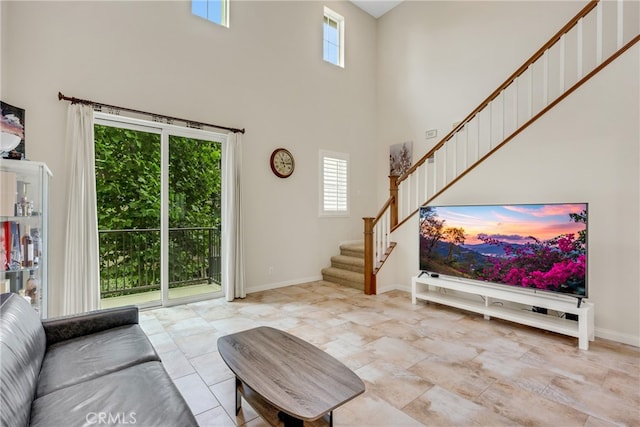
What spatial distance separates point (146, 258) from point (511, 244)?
15.0 feet

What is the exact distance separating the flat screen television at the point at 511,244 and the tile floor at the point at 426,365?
23.1 inches

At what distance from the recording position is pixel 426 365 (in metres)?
2.57

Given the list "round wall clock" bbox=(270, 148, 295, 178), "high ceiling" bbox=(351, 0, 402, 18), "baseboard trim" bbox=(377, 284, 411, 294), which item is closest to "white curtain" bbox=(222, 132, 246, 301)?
"round wall clock" bbox=(270, 148, 295, 178)

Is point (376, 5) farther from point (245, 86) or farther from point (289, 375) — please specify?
point (289, 375)

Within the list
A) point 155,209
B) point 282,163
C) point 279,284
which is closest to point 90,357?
point 155,209

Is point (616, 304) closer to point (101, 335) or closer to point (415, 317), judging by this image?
point (415, 317)

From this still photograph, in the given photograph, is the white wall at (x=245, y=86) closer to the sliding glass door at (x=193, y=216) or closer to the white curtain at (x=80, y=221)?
the white curtain at (x=80, y=221)

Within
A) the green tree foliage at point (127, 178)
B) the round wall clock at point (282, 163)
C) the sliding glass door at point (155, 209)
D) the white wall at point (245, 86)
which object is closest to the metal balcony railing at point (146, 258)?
the sliding glass door at point (155, 209)

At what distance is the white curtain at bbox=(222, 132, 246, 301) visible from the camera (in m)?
4.41

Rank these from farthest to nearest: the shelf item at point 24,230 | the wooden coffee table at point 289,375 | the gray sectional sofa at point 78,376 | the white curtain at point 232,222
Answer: the white curtain at point 232,222 → the shelf item at point 24,230 → the wooden coffee table at point 289,375 → the gray sectional sofa at point 78,376

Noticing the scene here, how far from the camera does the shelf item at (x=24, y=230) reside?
2.42m

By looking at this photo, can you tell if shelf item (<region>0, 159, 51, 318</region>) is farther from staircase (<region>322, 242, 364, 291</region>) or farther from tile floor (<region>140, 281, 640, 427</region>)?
staircase (<region>322, 242, 364, 291</region>)

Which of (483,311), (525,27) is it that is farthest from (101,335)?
(525,27)

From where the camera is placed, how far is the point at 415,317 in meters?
3.75
